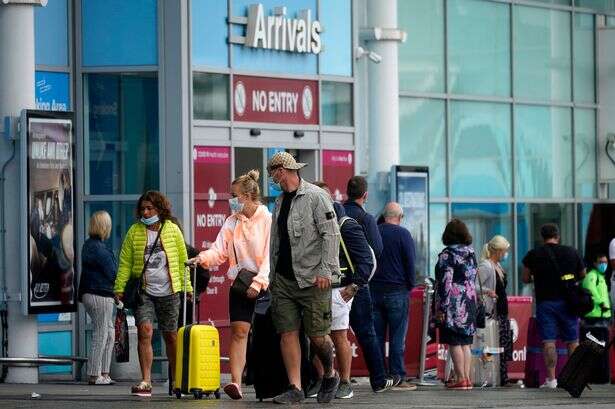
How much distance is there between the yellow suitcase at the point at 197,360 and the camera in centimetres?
1384

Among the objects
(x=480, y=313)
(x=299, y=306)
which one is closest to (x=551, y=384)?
(x=480, y=313)

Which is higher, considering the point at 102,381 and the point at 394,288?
the point at 394,288

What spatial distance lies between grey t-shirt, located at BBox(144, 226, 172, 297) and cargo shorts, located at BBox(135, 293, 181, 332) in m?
0.05

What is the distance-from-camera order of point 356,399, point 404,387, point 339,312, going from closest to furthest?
point 356,399 → point 339,312 → point 404,387

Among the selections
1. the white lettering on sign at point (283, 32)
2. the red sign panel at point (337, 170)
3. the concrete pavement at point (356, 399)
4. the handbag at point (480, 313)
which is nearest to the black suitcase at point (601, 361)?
the concrete pavement at point (356, 399)

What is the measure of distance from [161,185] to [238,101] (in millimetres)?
1358

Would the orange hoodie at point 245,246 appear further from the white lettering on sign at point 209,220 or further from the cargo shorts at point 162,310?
the white lettering on sign at point 209,220

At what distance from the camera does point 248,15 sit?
64.4 ft

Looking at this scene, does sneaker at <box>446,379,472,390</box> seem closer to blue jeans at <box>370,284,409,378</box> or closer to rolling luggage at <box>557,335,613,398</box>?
blue jeans at <box>370,284,409,378</box>

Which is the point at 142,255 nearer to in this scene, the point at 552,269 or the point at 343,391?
the point at 343,391

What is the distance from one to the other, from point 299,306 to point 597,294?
797 centimetres

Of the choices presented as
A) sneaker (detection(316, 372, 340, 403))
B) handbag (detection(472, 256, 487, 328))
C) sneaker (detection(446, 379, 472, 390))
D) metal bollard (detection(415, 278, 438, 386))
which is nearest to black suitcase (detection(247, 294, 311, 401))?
sneaker (detection(316, 372, 340, 403))

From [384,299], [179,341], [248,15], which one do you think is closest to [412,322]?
[384,299]

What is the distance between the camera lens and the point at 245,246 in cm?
1405
